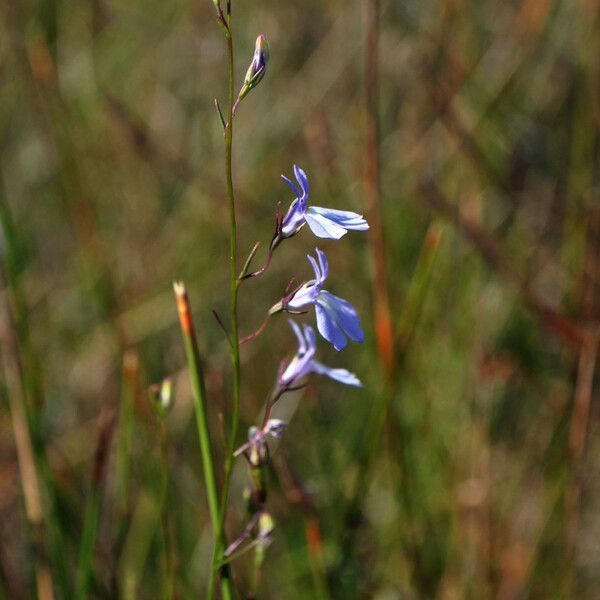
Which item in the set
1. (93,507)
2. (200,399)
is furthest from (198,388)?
(93,507)

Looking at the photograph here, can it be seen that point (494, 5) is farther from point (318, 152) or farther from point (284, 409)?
point (284, 409)

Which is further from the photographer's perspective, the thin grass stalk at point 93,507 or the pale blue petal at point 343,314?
the thin grass stalk at point 93,507

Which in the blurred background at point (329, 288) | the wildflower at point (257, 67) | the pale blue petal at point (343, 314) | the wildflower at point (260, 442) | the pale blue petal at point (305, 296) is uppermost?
the wildflower at point (257, 67)

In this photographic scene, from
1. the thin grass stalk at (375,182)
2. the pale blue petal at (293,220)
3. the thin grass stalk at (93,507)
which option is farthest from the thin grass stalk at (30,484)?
the pale blue petal at (293,220)

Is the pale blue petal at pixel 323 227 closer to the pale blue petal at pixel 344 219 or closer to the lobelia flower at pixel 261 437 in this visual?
the pale blue petal at pixel 344 219

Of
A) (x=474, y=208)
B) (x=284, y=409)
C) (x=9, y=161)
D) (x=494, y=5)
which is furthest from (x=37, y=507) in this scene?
(x=494, y=5)

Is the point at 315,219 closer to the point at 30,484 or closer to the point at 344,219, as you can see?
the point at 344,219

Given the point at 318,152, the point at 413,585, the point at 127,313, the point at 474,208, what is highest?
the point at 318,152

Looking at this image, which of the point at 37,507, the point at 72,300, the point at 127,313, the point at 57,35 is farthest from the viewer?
the point at 57,35
